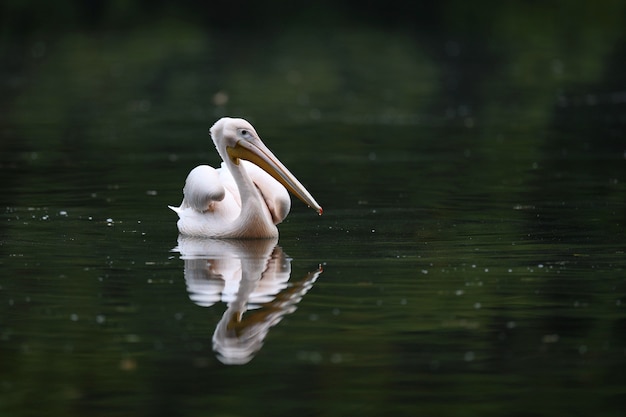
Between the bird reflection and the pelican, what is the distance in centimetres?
9

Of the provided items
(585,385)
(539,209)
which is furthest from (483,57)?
(585,385)

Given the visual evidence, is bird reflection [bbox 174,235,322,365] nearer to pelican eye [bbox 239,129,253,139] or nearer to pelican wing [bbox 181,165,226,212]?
pelican wing [bbox 181,165,226,212]

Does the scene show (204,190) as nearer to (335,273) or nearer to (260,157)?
(260,157)

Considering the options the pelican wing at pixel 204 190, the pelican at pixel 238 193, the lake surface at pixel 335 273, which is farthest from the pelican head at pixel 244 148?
the lake surface at pixel 335 273

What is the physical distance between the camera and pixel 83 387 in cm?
617

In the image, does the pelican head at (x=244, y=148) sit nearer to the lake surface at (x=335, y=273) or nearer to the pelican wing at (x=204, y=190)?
the pelican wing at (x=204, y=190)

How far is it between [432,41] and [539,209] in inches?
939

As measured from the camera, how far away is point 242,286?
825cm

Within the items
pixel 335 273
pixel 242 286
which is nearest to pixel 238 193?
pixel 335 273

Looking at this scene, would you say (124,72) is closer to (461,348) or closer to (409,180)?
(409,180)

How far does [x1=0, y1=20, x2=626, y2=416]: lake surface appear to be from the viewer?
6.14 meters

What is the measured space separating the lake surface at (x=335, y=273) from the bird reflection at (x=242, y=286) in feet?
0.08

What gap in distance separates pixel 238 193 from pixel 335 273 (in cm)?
203

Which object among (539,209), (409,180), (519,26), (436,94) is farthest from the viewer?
(519,26)
